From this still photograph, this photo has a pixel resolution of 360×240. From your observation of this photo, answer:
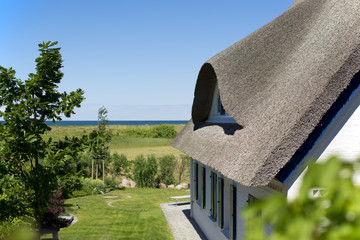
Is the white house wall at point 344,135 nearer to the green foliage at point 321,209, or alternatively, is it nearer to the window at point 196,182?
the green foliage at point 321,209

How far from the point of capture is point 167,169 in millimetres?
25750

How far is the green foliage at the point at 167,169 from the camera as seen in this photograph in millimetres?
25562

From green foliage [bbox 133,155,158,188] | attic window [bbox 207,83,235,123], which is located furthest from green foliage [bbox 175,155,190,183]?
attic window [bbox 207,83,235,123]

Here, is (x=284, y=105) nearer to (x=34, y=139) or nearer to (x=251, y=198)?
(x=251, y=198)

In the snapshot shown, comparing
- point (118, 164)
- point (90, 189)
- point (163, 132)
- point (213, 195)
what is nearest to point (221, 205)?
point (213, 195)

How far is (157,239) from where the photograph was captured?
11.9 meters

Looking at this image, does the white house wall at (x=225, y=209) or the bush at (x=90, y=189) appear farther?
the bush at (x=90, y=189)

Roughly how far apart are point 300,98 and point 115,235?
9.43 m

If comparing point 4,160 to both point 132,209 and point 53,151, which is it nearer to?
point 53,151

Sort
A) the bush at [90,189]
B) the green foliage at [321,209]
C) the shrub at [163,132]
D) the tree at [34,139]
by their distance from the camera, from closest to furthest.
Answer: the green foliage at [321,209], the tree at [34,139], the bush at [90,189], the shrub at [163,132]

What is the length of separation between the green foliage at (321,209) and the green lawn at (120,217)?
11891 mm

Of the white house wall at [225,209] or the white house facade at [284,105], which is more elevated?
the white house facade at [284,105]

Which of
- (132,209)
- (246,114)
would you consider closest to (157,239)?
(132,209)

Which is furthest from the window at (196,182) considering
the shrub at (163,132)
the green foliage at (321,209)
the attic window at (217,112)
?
the shrub at (163,132)
